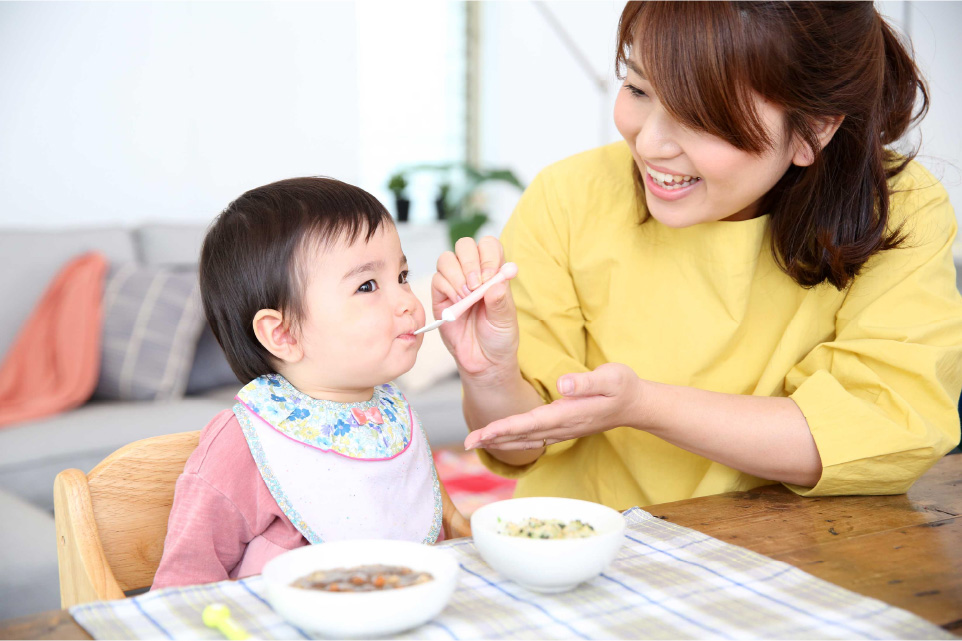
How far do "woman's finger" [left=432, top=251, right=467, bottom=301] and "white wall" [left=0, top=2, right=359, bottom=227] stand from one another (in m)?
2.71

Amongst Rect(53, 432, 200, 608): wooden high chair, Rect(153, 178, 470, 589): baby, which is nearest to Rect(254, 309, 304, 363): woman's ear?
Rect(153, 178, 470, 589): baby

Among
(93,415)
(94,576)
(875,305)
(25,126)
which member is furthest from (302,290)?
(25,126)

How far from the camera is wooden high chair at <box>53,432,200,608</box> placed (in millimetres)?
843

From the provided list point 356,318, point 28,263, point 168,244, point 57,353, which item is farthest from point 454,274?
point 168,244

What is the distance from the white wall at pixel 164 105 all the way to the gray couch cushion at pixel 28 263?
628 mm

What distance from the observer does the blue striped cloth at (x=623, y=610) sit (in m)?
0.67

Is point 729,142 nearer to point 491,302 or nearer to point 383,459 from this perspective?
point 491,302

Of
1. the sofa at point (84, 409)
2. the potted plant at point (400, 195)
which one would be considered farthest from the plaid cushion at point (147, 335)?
the potted plant at point (400, 195)

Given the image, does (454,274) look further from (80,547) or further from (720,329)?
(80,547)

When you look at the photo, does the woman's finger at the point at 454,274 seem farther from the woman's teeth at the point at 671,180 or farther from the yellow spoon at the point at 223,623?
the yellow spoon at the point at 223,623

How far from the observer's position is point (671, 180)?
43.7 inches

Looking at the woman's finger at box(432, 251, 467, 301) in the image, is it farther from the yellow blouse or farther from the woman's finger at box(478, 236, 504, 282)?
the yellow blouse

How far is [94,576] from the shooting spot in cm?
82

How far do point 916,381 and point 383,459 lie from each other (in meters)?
0.70
